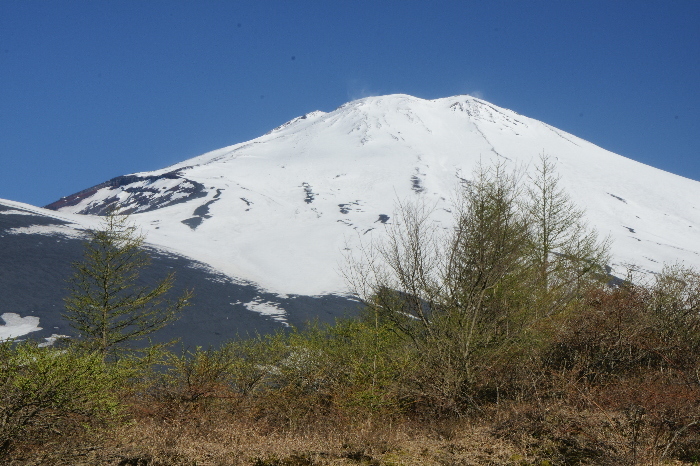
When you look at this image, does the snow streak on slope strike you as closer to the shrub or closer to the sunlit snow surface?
the sunlit snow surface

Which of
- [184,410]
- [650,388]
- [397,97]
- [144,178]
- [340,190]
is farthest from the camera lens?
[397,97]

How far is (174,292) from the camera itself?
42.3m

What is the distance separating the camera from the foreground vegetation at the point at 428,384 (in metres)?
6.49

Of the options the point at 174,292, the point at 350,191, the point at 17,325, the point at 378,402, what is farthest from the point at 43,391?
the point at 350,191

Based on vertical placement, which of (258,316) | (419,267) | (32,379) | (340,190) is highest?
(340,190)

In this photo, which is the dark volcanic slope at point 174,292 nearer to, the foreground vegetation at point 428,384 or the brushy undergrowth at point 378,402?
the foreground vegetation at point 428,384

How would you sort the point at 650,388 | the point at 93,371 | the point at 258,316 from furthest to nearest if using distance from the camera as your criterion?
the point at 258,316 < the point at 650,388 < the point at 93,371

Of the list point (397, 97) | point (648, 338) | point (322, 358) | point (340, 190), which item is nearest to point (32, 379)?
point (322, 358)

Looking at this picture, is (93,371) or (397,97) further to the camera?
(397,97)

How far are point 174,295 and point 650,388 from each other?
37.6 meters

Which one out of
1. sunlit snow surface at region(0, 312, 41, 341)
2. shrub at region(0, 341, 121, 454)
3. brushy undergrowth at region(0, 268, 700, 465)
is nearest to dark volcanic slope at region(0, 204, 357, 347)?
sunlit snow surface at region(0, 312, 41, 341)

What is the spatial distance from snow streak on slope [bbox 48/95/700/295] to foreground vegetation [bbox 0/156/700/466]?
72.9 ft

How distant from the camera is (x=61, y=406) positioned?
20.3 ft

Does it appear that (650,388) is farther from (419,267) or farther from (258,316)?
(258,316)
